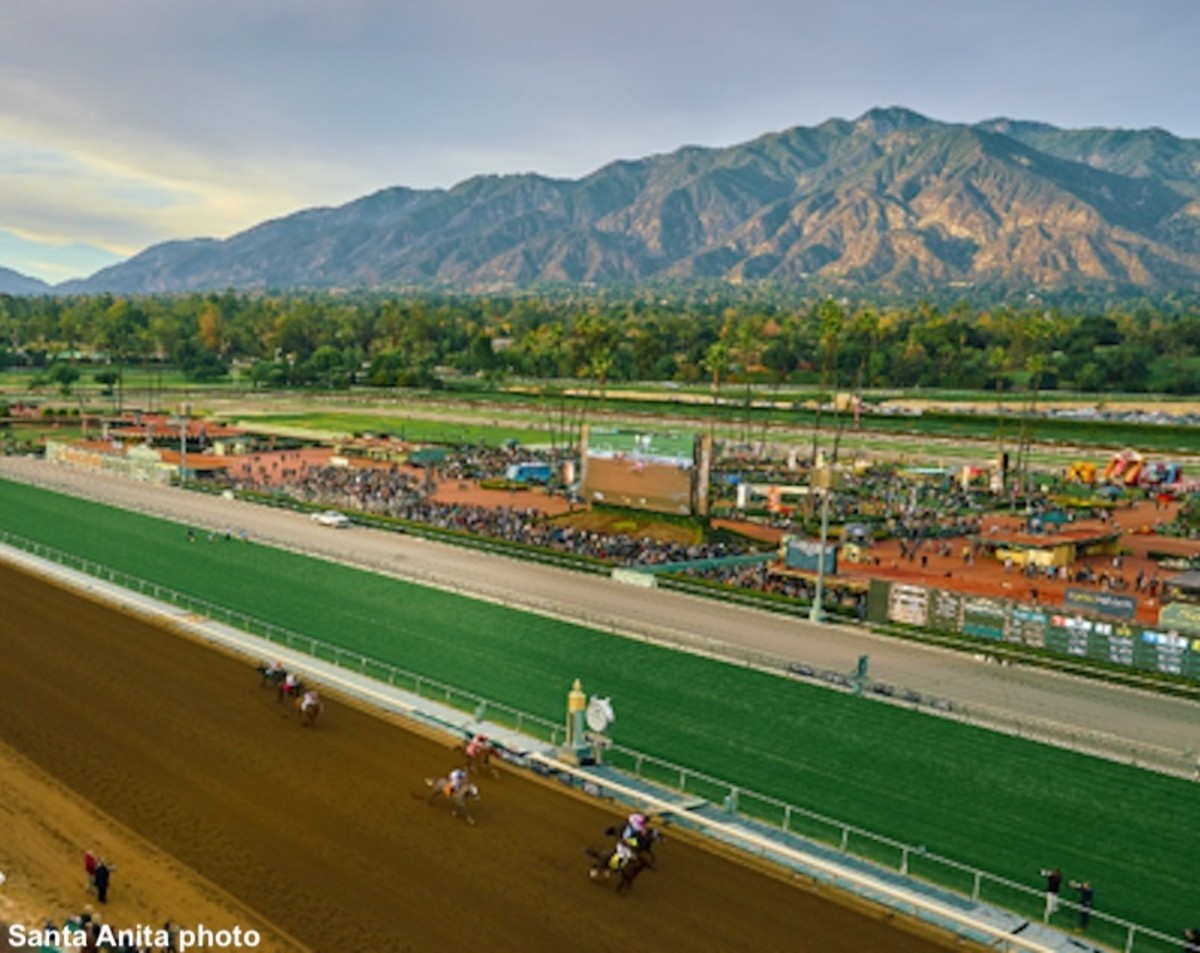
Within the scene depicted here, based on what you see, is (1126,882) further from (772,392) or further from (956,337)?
(956,337)

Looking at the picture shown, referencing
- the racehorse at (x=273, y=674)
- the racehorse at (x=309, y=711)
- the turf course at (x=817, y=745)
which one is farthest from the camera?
the racehorse at (x=273, y=674)

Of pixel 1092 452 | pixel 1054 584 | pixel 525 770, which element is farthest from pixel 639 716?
pixel 1092 452

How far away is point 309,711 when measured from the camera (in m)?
23.3

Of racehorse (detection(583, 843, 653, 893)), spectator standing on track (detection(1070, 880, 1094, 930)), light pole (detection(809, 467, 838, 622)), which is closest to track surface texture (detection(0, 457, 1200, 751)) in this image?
light pole (detection(809, 467, 838, 622))

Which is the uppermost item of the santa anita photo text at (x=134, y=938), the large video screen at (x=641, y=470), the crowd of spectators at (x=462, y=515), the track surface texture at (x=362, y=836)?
the large video screen at (x=641, y=470)

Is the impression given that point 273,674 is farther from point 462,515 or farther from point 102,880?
point 462,515

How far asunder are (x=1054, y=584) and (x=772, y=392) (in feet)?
320

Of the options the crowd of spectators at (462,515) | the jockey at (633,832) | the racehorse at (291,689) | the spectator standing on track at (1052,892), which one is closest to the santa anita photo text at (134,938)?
the jockey at (633,832)

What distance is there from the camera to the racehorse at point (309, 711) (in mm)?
23203

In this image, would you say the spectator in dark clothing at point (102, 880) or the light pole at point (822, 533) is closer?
the spectator in dark clothing at point (102, 880)

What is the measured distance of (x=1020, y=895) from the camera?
1775 cm

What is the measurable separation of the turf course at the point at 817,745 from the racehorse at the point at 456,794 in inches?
221

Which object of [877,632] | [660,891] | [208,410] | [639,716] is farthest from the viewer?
[208,410]

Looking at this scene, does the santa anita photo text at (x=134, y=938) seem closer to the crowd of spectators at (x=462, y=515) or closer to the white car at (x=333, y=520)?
the crowd of spectators at (x=462, y=515)
